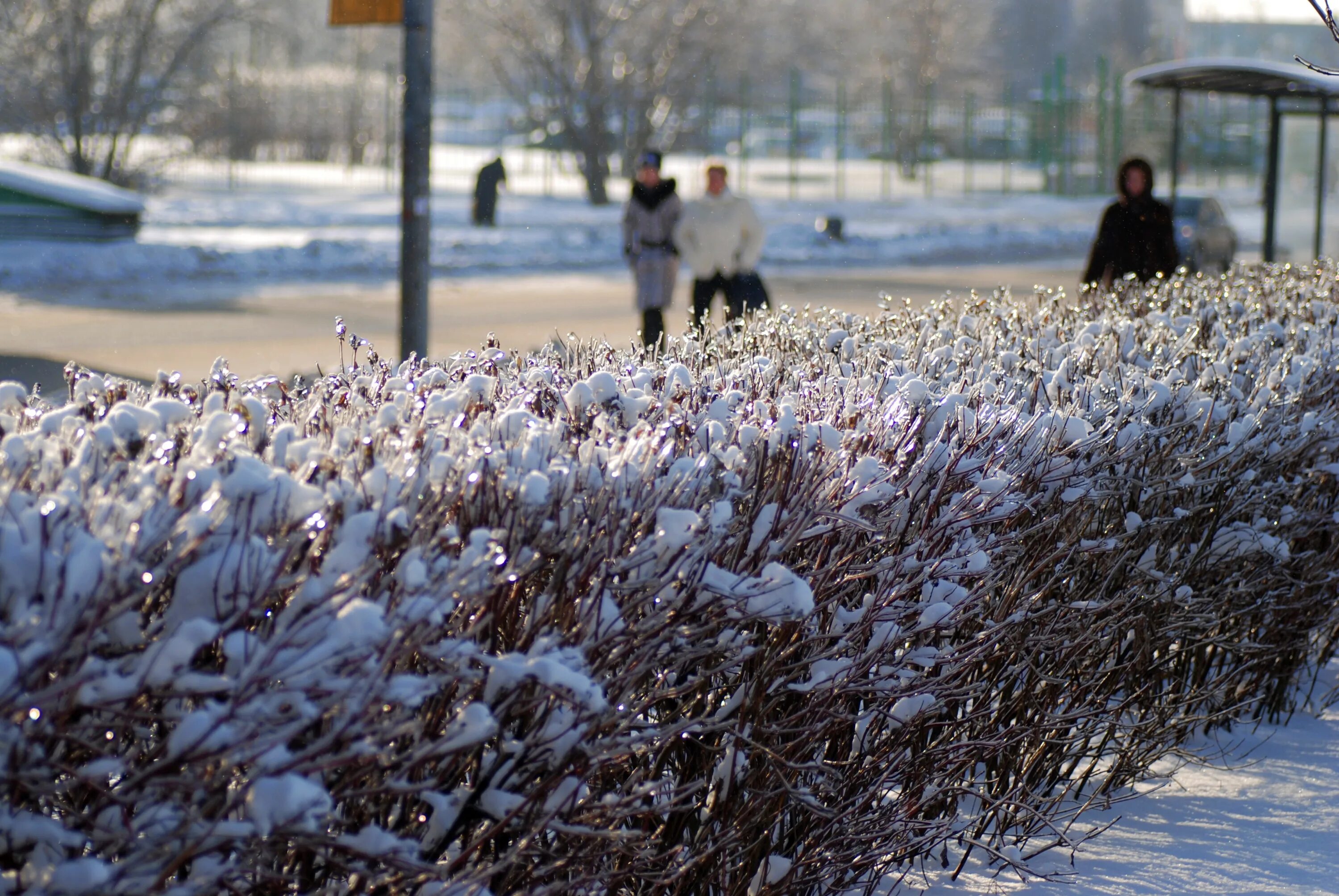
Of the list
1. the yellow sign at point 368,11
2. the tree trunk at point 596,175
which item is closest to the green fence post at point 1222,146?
the tree trunk at point 596,175

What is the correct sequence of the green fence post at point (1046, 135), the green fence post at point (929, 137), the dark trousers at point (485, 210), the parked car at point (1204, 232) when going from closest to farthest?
the parked car at point (1204, 232) → the dark trousers at point (485, 210) → the green fence post at point (929, 137) → the green fence post at point (1046, 135)

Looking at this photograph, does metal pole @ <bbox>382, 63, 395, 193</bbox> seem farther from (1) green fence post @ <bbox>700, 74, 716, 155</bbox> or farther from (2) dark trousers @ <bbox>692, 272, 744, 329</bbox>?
(2) dark trousers @ <bbox>692, 272, 744, 329</bbox>

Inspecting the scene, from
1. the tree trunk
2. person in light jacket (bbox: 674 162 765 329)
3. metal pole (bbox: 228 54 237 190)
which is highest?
metal pole (bbox: 228 54 237 190)

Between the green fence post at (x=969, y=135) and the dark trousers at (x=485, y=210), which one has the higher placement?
the green fence post at (x=969, y=135)

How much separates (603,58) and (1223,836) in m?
34.5

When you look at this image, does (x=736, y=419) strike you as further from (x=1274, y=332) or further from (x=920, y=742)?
(x=1274, y=332)

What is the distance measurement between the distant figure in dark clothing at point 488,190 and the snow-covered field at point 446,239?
359 mm

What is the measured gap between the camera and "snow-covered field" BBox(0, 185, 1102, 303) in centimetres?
1769

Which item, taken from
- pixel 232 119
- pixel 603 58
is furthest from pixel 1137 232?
pixel 603 58

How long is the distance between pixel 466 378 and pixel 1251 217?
132ft

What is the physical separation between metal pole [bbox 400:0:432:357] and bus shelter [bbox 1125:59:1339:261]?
7009 millimetres

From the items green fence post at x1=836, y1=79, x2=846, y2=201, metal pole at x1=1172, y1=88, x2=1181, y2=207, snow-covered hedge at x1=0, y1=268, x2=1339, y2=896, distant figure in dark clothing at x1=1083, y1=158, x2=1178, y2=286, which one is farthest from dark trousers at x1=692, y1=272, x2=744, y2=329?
green fence post at x1=836, y1=79, x2=846, y2=201

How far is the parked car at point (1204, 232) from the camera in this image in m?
21.5

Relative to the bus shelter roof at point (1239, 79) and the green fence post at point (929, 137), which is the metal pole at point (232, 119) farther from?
the bus shelter roof at point (1239, 79)
